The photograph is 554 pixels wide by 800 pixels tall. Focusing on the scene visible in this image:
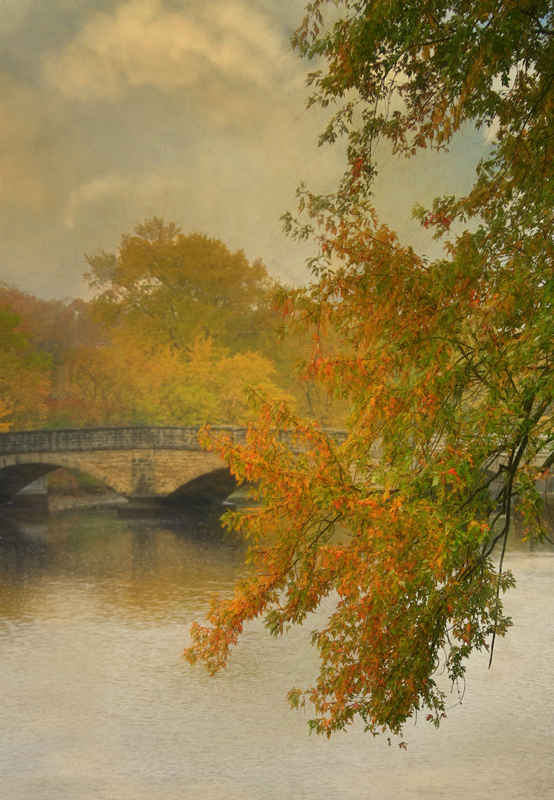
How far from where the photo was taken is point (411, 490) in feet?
13.9

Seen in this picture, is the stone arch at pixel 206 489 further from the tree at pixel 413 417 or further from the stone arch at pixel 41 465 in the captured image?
the tree at pixel 413 417

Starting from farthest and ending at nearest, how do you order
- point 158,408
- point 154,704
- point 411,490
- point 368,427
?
point 158,408
point 154,704
point 368,427
point 411,490

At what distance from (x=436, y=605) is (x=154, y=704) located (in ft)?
14.5

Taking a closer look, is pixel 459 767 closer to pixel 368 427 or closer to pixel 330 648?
pixel 330 648

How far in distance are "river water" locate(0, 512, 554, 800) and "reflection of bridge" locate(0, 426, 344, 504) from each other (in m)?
9.21

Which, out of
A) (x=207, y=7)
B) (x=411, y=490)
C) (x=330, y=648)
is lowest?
(x=330, y=648)

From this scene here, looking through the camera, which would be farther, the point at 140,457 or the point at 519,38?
the point at 140,457

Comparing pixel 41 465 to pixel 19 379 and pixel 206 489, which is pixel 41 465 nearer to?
pixel 19 379

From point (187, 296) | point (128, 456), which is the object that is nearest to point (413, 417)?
point (128, 456)

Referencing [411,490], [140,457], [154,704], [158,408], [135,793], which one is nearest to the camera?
[411,490]

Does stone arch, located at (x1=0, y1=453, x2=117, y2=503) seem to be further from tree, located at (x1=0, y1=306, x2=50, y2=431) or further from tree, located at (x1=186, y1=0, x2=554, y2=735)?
tree, located at (x1=186, y1=0, x2=554, y2=735)

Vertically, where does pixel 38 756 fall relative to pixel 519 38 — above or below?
below

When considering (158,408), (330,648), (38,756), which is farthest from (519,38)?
(158,408)

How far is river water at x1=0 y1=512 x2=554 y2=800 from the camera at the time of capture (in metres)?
6.26
